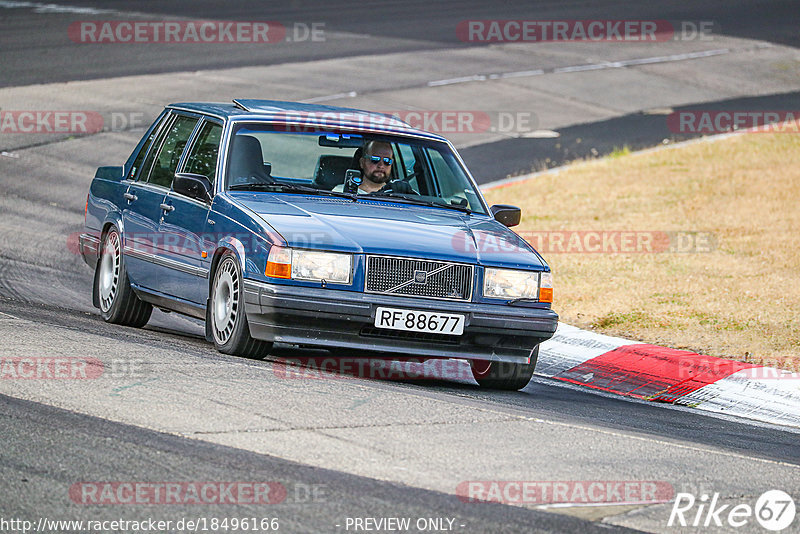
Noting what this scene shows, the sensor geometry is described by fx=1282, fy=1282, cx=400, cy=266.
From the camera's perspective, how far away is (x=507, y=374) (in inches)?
330

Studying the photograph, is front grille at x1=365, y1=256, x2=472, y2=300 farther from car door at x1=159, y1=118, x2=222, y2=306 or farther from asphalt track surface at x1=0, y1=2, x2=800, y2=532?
car door at x1=159, y1=118, x2=222, y2=306

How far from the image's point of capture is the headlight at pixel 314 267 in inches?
297

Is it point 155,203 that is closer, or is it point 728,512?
point 728,512

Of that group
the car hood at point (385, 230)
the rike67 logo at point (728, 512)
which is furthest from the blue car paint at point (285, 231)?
the rike67 logo at point (728, 512)

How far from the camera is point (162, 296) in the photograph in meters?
9.04

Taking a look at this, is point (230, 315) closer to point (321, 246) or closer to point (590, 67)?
point (321, 246)

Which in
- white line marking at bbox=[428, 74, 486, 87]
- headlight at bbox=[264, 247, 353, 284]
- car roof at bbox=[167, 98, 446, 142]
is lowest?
headlight at bbox=[264, 247, 353, 284]

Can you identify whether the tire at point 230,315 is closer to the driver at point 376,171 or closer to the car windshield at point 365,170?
the car windshield at point 365,170

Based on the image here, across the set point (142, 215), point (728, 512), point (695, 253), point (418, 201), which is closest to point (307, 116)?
point (418, 201)

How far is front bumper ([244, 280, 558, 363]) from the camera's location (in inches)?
296

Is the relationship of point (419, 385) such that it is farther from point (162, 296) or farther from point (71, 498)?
point (71, 498)

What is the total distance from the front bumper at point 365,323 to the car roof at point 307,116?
5.72 ft

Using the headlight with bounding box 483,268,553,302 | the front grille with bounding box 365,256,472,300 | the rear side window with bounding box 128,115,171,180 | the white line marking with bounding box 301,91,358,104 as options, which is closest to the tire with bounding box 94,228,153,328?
the rear side window with bounding box 128,115,171,180

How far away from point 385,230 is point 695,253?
6726mm
